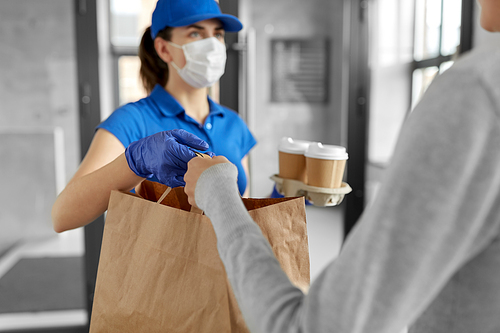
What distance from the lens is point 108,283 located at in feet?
2.43

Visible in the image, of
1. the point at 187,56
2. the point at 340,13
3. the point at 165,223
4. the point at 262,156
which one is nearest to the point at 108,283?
the point at 165,223

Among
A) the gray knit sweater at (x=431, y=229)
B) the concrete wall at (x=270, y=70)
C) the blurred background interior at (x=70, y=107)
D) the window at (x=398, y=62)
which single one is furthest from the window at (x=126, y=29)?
the gray knit sweater at (x=431, y=229)

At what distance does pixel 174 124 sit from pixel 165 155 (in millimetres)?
451

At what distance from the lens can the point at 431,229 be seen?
36cm

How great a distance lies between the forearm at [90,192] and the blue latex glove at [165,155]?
0.11 ft

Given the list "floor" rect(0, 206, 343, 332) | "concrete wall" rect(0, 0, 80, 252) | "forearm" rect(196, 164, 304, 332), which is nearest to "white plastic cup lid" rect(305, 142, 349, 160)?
"forearm" rect(196, 164, 304, 332)

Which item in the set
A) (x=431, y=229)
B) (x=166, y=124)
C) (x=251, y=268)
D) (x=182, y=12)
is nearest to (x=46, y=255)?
(x=166, y=124)

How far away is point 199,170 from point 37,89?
1931 mm

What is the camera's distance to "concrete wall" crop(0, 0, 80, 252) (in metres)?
2.03

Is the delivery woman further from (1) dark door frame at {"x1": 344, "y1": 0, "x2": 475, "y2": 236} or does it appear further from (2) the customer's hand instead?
(1) dark door frame at {"x1": 344, "y1": 0, "x2": 475, "y2": 236}

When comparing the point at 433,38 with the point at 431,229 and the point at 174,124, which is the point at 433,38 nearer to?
the point at 174,124

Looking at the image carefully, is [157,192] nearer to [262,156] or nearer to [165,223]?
[165,223]

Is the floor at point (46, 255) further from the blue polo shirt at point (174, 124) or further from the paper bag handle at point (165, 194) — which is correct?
the paper bag handle at point (165, 194)

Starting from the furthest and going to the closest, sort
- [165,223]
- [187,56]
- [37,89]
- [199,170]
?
[37,89], [187,56], [165,223], [199,170]
